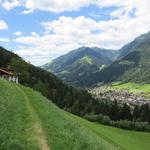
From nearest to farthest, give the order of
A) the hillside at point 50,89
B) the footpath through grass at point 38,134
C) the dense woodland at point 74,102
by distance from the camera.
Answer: the footpath through grass at point 38,134
the dense woodland at point 74,102
the hillside at point 50,89

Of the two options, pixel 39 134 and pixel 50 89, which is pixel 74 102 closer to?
pixel 50 89

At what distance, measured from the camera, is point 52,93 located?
16300cm

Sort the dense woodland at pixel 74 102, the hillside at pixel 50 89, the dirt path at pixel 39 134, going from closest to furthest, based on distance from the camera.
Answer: the dirt path at pixel 39 134
the dense woodland at pixel 74 102
the hillside at pixel 50 89

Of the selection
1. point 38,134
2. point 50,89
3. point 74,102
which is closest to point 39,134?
point 38,134

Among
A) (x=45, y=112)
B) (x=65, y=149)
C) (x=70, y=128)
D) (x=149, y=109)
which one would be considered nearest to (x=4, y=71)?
(x=149, y=109)

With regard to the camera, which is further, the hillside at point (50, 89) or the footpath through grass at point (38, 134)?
the hillside at point (50, 89)

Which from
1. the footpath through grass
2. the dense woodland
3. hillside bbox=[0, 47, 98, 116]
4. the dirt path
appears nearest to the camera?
the footpath through grass

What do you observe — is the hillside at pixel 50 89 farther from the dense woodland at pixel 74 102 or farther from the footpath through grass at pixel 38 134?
the footpath through grass at pixel 38 134

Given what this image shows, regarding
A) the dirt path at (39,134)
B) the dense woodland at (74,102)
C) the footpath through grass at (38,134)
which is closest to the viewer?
the footpath through grass at (38,134)

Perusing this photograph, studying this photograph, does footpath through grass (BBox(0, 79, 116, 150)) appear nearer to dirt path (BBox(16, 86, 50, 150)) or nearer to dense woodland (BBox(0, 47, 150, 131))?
dirt path (BBox(16, 86, 50, 150))

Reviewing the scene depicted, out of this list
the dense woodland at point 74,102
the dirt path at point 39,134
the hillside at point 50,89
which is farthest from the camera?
the hillside at point 50,89

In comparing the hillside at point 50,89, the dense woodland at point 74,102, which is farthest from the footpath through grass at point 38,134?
the hillside at point 50,89

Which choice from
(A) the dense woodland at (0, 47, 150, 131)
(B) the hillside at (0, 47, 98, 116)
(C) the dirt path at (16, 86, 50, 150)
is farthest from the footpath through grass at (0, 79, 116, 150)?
(B) the hillside at (0, 47, 98, 116)

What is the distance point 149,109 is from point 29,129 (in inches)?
5392
